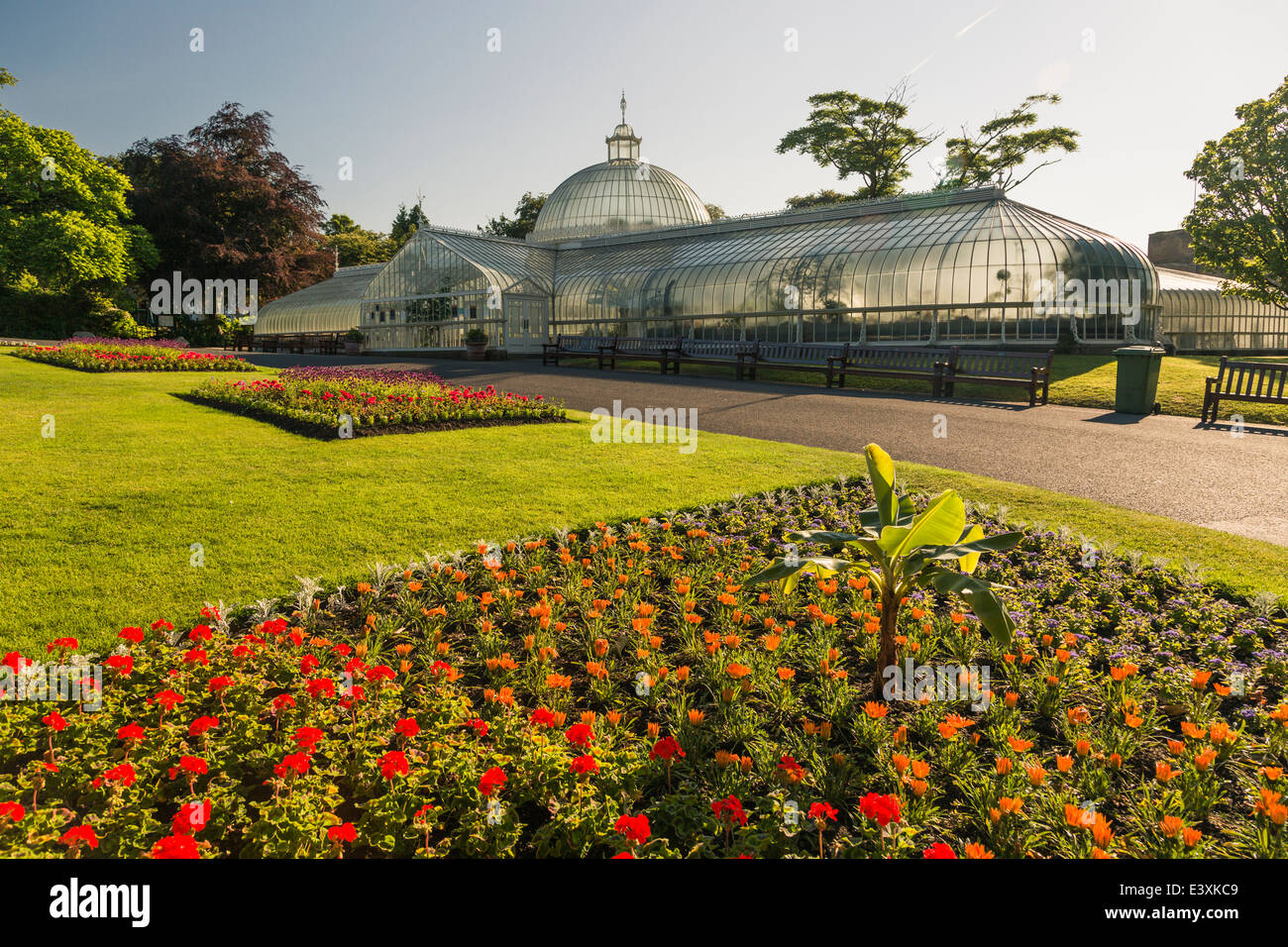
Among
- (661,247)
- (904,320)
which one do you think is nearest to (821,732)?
(904,320)

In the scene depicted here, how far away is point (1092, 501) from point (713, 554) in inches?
164

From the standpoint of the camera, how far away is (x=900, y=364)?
19016mm

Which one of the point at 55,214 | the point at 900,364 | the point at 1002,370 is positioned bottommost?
the point at 1002,370

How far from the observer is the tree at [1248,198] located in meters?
21.2

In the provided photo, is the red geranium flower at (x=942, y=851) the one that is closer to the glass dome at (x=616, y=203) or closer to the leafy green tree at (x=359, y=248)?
the glass dome at (x=616, y=203)

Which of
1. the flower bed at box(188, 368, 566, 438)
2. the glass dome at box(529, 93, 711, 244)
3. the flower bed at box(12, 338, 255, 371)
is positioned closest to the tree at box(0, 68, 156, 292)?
the flower bed at box(12, 338, 255, 371)

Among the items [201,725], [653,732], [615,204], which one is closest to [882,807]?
[653,732]

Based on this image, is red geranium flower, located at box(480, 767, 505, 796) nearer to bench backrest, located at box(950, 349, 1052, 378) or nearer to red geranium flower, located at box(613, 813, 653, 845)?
red geranium flower, located at box(613, 813, 653, 845)

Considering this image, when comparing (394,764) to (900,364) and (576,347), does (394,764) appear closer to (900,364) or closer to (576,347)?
(900,364)

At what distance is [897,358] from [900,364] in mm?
305

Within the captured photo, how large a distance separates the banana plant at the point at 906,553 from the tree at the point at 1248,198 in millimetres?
26233

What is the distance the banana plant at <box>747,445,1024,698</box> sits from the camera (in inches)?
112

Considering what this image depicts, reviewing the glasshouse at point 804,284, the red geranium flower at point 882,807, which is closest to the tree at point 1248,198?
the glasshouse at point 804,284
